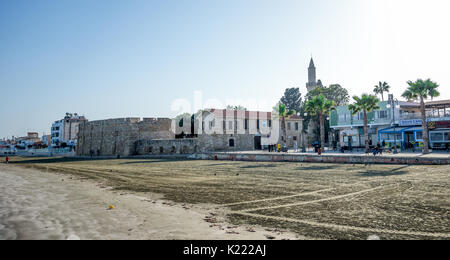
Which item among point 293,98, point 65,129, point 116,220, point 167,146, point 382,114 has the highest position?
point 293,98

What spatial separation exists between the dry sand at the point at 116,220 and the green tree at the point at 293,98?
71309 mm

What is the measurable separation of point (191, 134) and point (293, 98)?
37.5m

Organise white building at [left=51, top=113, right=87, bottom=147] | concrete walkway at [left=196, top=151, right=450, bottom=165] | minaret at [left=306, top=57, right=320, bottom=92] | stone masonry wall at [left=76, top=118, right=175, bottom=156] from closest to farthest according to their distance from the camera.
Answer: concrete walkway at [left=196, top=151, right=450, bottom=165] → stone masonry wall at [left=76, top=118, right=175, bottom=156] → minaret at [left=306, top=57, right=320, bottom=92] → white building at [left=51, top=113, right=87, bottom=147]

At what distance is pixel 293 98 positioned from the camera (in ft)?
254

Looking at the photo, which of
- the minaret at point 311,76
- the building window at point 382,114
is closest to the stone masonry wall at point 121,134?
the building window at point 382,114

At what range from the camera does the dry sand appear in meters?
5.50

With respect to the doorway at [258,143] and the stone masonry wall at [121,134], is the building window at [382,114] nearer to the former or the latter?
the doorway at [258,143]

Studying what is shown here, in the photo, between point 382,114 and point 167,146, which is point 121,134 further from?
point 382,114

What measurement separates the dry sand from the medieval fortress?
32500mm

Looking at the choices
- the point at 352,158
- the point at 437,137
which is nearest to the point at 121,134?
the point at 352,158

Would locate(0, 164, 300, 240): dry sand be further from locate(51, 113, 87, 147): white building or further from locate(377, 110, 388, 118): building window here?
locate(51, 113, 87, 147): white building

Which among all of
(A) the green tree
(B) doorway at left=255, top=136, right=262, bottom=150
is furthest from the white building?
(B) doorway at left=255, top=136, right=262, bottom=150
